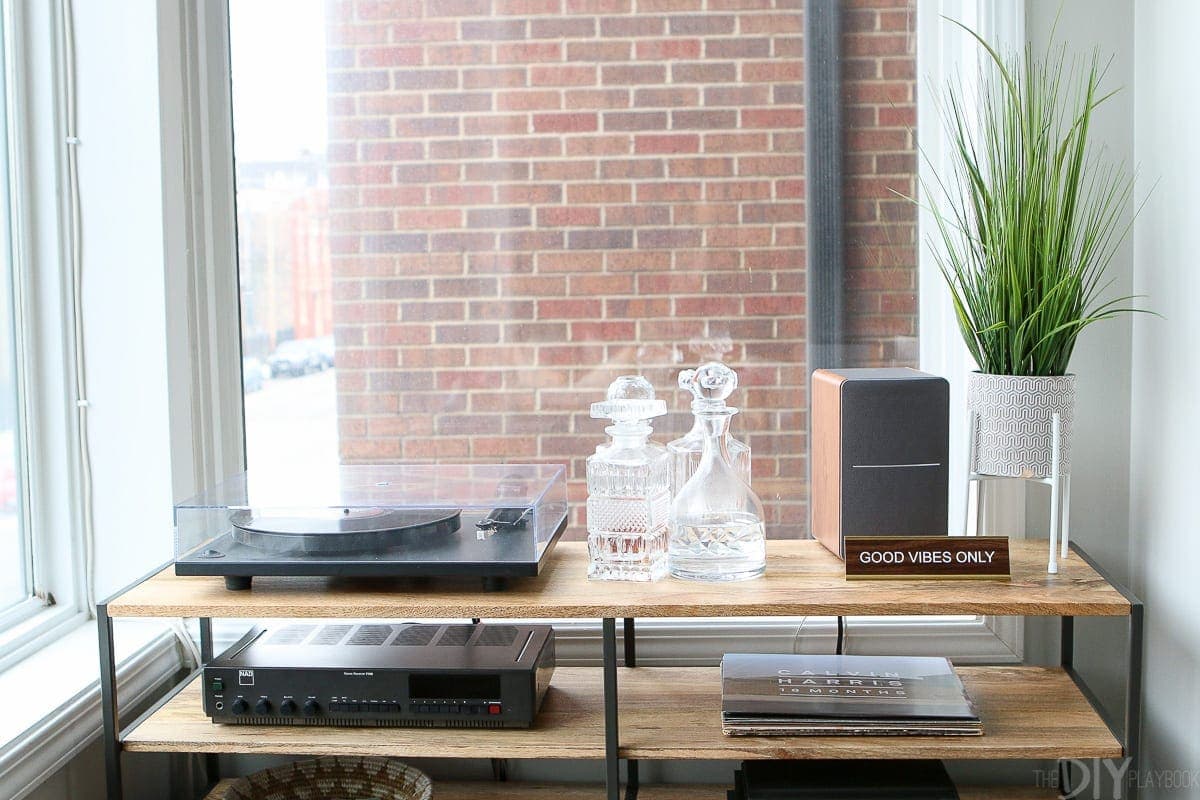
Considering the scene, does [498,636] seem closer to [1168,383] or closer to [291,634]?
[291,634]

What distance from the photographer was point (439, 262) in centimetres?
209

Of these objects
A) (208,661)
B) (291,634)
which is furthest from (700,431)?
(208,661)

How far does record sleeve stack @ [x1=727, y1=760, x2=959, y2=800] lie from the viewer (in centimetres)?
159

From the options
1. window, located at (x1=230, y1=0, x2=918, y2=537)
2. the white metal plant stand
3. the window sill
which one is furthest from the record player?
the white metal plant stand

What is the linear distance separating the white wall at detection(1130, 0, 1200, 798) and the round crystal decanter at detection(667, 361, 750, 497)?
0.67 metres

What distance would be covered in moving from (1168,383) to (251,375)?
162 cm

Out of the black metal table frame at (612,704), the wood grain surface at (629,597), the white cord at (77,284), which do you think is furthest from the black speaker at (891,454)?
the white cord at (77,284)

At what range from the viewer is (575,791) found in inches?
77.1

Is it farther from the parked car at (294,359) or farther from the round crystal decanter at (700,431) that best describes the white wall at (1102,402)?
the parked car at (294,359)

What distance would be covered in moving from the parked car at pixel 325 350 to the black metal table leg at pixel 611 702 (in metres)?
0.85

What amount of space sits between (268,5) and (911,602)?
1.56 metres

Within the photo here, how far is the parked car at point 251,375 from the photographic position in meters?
2.16

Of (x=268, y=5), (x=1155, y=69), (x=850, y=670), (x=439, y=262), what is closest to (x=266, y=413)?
(x=439, y=262)

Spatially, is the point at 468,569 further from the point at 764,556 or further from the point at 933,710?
Result: the point at 933,710
